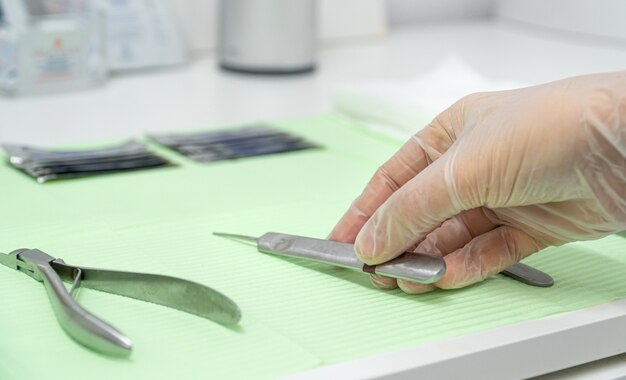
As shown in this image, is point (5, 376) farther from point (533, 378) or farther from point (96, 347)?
point (533, 378)

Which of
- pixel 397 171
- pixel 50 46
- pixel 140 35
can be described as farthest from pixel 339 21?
pixel 397 171

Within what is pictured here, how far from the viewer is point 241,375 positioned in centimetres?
53

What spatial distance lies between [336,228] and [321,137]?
1.20 ft

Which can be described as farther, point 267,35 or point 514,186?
point 267,35

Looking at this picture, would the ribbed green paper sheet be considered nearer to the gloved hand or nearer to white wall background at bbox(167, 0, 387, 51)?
the gloved hand

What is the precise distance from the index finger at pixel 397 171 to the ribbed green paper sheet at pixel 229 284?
45mm

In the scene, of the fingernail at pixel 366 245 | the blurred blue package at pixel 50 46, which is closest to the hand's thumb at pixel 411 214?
the fingernail at pixel 366 245

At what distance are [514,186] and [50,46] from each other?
807 mm

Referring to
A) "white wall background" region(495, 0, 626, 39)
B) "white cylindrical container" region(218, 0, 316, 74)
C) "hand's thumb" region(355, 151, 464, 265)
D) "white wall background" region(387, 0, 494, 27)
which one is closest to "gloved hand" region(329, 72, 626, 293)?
"hand's thumb" region(355, 151, 464, 265)

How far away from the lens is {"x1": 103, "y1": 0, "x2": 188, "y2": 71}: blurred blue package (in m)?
1.37

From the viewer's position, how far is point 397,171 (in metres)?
0.73

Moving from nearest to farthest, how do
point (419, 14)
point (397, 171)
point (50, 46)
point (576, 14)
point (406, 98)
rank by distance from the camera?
point (397, 171) → point (406, 98) → point (50, 46) → point (576, 14) → point (419, 14)

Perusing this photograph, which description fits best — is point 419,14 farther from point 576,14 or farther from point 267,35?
point 267,35

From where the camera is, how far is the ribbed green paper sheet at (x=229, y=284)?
556 mm
